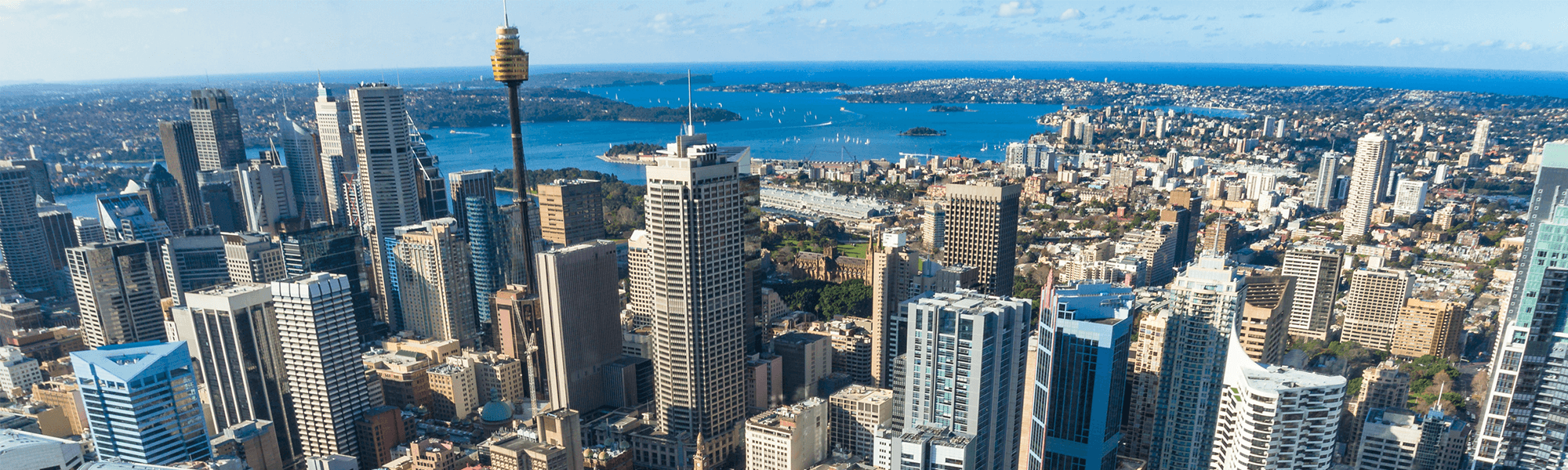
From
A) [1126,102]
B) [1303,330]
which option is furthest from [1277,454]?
[1126,102]

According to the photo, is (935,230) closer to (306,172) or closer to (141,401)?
(141,401)

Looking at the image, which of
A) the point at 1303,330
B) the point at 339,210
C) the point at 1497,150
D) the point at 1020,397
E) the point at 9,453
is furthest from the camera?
the point at 1497,150

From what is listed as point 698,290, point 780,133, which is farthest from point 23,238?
point 780,133

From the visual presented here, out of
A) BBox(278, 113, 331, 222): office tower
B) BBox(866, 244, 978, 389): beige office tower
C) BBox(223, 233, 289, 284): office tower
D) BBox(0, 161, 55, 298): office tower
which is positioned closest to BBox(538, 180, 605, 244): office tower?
BBox(223, 233, 289, 284): office tower

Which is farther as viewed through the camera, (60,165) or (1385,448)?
(60,165)

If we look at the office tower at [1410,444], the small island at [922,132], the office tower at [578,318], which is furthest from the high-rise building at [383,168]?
the small island at [922,132]

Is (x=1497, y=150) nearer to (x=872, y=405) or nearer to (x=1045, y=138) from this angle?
(x=1045, y=138)

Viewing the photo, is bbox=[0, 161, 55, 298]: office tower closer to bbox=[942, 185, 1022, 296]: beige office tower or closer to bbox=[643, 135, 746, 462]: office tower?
bbox=[643, 135, 746, 462]: office tower
